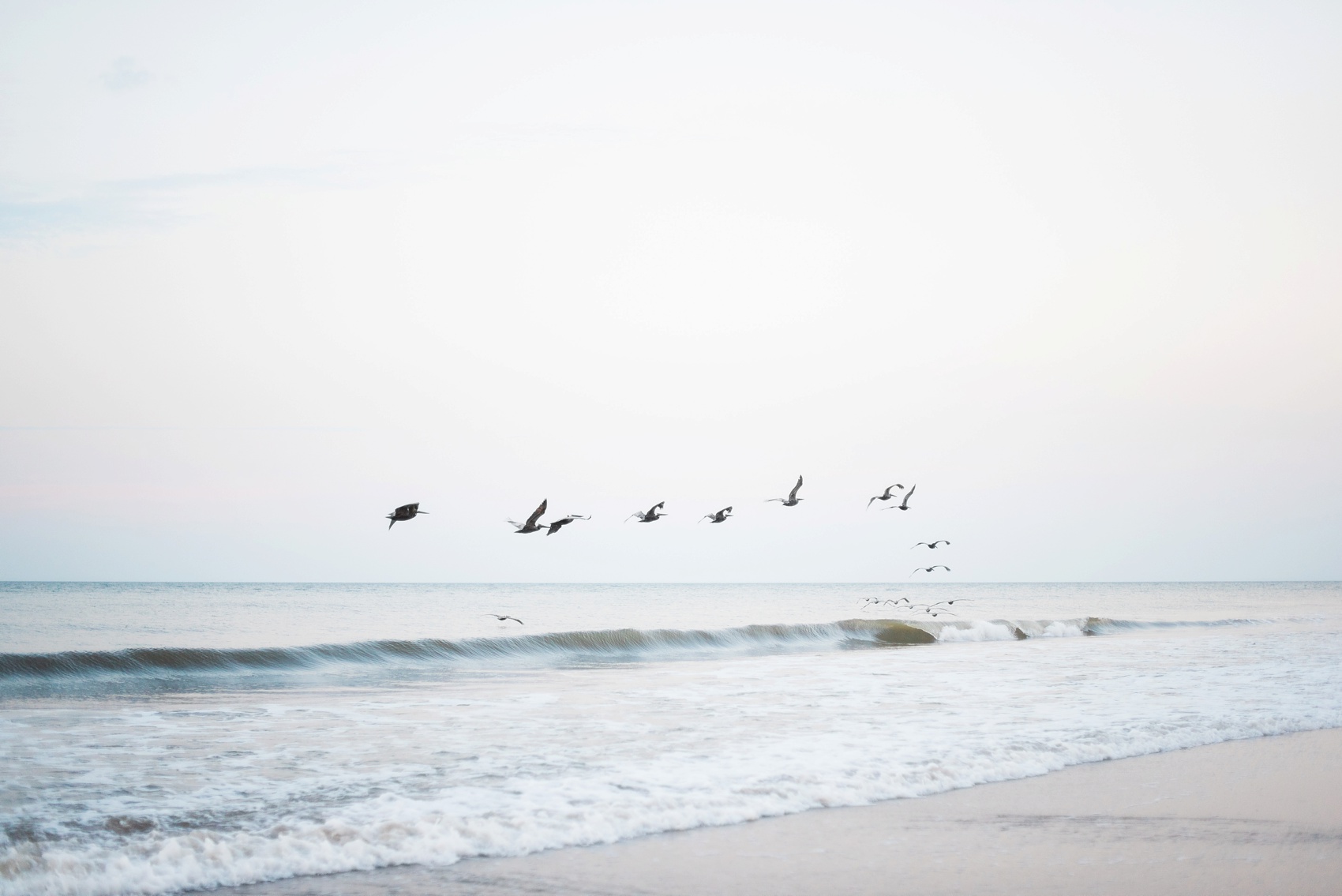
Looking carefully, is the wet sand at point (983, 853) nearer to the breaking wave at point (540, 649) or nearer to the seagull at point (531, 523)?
the seagull at point (531, 523)

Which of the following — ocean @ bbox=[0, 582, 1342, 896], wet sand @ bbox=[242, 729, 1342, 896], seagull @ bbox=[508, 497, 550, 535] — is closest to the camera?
wet sand @ bbox=[242, 729, 1342, 896]

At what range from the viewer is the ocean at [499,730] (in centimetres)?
893

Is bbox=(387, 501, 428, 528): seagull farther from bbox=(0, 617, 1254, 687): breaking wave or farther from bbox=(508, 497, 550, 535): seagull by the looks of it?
bbox=(0, 617, 1254, 687): breaking wave

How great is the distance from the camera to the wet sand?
26.1 ft

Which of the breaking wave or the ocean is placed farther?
the breaking wave

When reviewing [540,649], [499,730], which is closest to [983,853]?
[499,730]

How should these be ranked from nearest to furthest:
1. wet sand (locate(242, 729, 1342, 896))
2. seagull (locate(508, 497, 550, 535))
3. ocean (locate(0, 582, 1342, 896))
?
wet sand (locate(242, 729, 1342, 896)) < ocean (locate(0, 582, 1342, 896)) < seagull (locate(508, 497, 550, 535))

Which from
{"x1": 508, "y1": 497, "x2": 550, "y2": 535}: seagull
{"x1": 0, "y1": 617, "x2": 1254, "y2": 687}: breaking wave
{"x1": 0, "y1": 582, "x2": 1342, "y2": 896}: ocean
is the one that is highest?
{"x1": 508, "y1": 497, "x2": 550, "y2": 535}: seagull

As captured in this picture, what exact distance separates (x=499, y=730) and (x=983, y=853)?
24.9ft

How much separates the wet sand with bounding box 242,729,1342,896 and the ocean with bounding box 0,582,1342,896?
1.52 ft

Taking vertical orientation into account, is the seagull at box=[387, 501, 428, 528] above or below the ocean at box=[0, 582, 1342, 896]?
above

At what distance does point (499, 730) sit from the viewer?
571 inches

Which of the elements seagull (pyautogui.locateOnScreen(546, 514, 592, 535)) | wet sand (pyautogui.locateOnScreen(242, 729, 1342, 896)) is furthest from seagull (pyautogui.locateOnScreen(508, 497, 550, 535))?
wet sand (pyautogui.locateOnScreen(242, 729, 1342, 896))

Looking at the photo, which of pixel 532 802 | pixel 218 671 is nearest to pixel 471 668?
pixel 218 671
